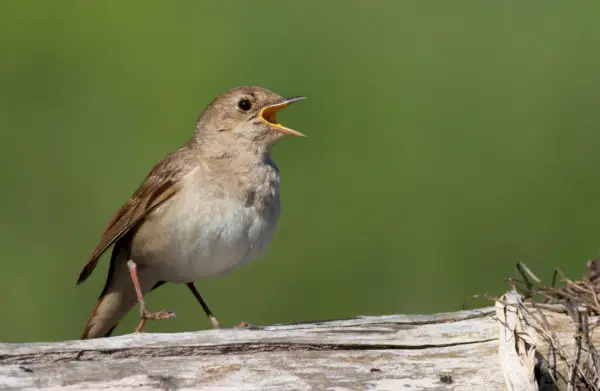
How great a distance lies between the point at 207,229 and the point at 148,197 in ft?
1.66

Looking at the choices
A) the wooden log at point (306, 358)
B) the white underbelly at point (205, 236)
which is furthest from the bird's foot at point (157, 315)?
the wooden log at point (306, 358)

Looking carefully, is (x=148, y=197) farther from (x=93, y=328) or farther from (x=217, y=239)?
(x=93, y=328)

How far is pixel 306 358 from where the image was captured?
530 centimetres

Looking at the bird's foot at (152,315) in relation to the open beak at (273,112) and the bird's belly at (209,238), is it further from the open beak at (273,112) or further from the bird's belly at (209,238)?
the open beak at (273,112)

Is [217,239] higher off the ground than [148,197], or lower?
lower

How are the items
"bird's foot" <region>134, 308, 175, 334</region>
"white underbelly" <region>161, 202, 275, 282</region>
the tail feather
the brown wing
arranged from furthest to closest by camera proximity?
the tail feather → the brown wing → "bird's foot" <region>134, 308, 175, 334</region> → "white underbelly" <region>161, 202, 275, 282</region>

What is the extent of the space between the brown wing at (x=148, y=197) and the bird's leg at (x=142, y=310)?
0.18m

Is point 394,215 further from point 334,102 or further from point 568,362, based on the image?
point 568,362

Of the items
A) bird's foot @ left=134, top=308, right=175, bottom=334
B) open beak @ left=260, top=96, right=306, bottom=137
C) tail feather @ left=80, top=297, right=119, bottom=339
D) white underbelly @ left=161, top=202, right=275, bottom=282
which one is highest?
open beak @ left=260, top=96, right=306, bottom=137

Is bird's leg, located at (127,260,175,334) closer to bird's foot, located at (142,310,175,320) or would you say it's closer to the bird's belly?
bird's foot, located at (142,310,175,320)

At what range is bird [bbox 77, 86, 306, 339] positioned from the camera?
21.9ft

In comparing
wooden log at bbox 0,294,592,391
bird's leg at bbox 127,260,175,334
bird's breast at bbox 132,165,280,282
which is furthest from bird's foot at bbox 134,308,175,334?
wooden log at bbox 0,294,592,391

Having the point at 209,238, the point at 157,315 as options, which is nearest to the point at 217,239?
the point at 209,238

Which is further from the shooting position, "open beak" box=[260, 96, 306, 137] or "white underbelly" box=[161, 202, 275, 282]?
"open beak" box=[260, 96, 306, 137]
